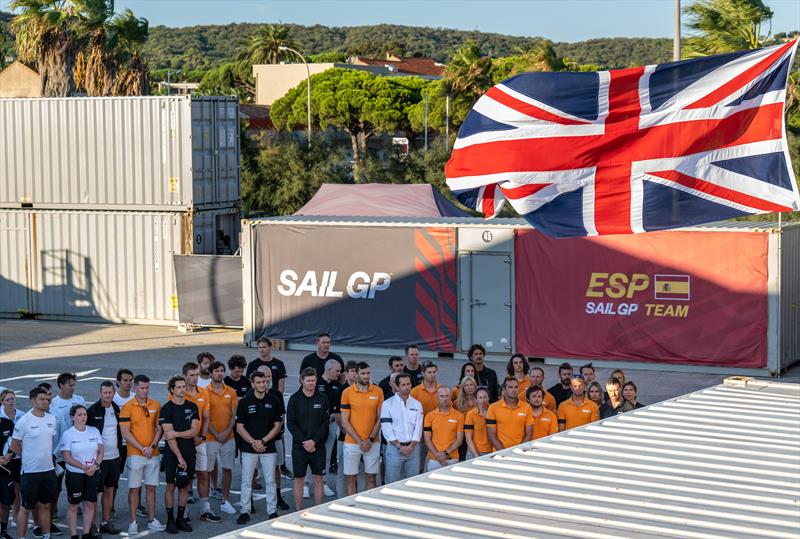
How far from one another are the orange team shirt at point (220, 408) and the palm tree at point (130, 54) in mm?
35003

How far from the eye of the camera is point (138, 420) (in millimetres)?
12531

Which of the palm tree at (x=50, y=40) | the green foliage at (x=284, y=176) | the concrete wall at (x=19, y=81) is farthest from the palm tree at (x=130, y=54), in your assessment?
the concrete wall at (x=19, y=81)

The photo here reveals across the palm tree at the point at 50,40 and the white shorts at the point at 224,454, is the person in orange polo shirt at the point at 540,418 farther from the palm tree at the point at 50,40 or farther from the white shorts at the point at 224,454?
the palm tree at the point at 50,40

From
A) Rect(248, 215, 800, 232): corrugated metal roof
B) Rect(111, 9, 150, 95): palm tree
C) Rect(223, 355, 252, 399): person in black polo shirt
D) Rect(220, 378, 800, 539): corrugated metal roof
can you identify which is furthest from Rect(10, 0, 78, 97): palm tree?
Rect(220, 378, 800, 539): corrugated metal roof

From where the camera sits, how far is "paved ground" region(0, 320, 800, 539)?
2083 centimetres

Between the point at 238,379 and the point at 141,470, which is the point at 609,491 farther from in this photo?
the point at 238,379

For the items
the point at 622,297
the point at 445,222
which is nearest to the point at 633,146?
the point at 622,297

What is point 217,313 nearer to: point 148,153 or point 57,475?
point 148,153

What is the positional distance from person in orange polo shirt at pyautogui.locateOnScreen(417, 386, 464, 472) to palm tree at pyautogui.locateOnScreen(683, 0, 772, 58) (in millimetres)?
18997

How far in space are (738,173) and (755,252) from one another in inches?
452

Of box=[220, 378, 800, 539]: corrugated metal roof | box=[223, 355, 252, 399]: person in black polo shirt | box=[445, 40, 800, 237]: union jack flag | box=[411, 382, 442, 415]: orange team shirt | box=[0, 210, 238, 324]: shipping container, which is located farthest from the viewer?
box=[0, 210, 238, 324]: shipping container

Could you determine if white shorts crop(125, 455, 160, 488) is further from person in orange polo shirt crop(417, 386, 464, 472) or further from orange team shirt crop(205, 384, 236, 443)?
person in orange polo shirt crop(417, 386, 464, 472)

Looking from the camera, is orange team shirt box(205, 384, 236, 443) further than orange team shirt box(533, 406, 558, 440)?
Yes

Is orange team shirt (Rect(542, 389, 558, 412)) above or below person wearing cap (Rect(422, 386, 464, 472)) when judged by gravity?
above
